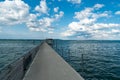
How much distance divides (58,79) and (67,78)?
0.45 m

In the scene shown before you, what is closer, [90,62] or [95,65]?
[95,65]

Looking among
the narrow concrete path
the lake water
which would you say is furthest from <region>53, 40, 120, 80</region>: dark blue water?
the narrow concrete path

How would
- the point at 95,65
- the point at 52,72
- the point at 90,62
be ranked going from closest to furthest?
the point at 52,72, the point at 95,65, the point at 90,62

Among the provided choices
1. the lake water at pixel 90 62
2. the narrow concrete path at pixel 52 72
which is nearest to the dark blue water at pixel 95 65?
the lake water at pixel 90 62

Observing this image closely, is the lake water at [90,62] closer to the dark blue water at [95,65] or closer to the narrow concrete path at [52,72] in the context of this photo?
the dark blue water at [95,65]

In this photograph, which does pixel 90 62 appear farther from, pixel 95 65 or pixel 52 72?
pixel 52 72

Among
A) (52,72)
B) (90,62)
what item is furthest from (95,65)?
(52,72)

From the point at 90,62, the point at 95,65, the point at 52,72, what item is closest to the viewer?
the point at 52,72

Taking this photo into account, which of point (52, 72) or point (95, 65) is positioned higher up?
point (52, 72)

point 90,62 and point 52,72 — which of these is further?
point 90,62

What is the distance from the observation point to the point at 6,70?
19.7 feet

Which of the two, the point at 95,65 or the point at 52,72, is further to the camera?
the point at 95,65

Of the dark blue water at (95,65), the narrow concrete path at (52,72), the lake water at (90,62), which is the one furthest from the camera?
the lake water at (90,62)

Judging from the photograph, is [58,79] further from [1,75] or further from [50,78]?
[1,75]
